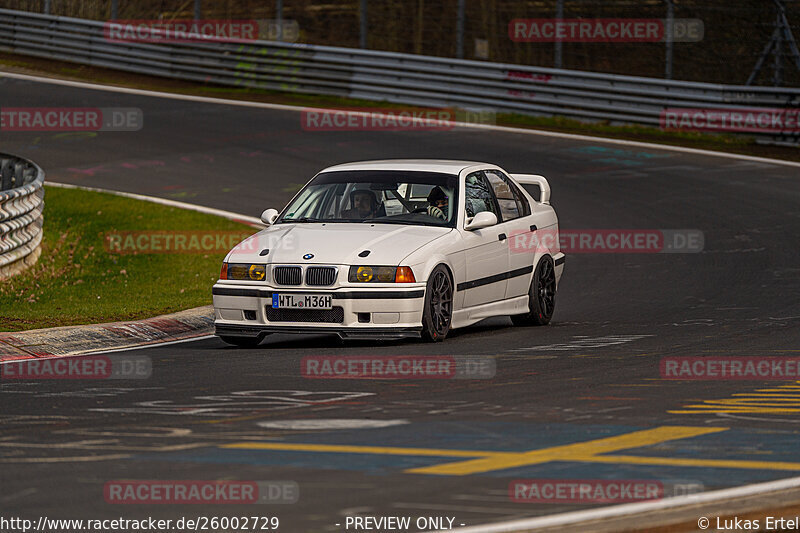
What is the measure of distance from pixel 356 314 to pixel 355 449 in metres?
4.42

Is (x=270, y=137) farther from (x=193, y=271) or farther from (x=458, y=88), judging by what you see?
(x=193, y=271)

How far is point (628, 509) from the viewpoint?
18.3 feet

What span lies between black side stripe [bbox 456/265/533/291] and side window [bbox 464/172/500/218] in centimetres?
54

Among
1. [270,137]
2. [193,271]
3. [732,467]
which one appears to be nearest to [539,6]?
[270,137]

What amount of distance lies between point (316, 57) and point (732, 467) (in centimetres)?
2685

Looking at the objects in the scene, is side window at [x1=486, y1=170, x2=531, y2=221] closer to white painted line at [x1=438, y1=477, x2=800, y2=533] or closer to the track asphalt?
the track asphalt

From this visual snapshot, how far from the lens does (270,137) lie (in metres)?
27.1

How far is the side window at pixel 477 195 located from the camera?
12.8m

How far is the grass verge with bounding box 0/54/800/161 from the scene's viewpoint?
27.7 metres

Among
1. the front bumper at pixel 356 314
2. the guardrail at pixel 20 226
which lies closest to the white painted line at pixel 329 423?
the front bumper at pixel 356 314

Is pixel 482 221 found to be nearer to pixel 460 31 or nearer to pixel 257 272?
pixel 257 272

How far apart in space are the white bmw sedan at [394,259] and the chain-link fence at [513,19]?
53.6ft

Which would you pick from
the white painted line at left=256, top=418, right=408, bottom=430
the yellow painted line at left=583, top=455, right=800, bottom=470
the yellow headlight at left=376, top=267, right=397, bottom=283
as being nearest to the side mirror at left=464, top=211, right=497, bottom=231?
the yellow headlight at left=376, top=267, right=397, bottom=283

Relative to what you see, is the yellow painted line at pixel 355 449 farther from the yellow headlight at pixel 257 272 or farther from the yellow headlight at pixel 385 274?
the yellow headlight at pixel 257 272
